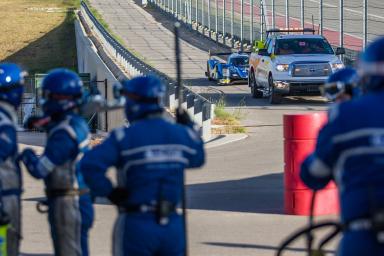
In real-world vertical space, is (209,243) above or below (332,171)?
below

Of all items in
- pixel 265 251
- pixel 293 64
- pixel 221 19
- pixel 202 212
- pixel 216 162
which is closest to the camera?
pixel 265 251

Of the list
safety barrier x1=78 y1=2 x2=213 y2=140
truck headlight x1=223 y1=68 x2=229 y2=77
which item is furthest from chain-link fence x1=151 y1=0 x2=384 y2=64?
safety barrier x1=78 y1=2 x2=213 y2=140

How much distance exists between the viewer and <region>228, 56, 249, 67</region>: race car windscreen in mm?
39500

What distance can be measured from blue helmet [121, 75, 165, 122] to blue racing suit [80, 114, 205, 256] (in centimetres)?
10

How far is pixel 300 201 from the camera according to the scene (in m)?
13.1

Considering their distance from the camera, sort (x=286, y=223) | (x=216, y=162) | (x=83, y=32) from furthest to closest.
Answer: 1. (x=83, y=32)
2. (x=216, y=162)
3. (x=286, y=223)

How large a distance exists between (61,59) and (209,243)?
66.3 m

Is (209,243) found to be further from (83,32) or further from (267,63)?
(83,32)

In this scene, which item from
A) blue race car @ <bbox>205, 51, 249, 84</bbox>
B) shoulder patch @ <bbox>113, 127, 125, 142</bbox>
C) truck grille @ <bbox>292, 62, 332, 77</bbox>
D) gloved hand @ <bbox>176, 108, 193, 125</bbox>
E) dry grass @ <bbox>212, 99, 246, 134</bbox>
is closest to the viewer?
shoulder patch @ <bbox>113, 127, 125, 142</bbox>

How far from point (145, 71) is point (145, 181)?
25.4m

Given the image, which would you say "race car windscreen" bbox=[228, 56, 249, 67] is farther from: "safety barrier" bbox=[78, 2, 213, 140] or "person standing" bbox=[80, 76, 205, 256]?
"person standing" bbox=[80, 76, 205, 256]

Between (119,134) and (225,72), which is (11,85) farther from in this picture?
(225,72)

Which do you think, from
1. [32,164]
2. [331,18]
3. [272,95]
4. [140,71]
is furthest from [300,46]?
[331,18]

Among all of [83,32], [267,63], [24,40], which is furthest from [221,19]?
[267,63]
